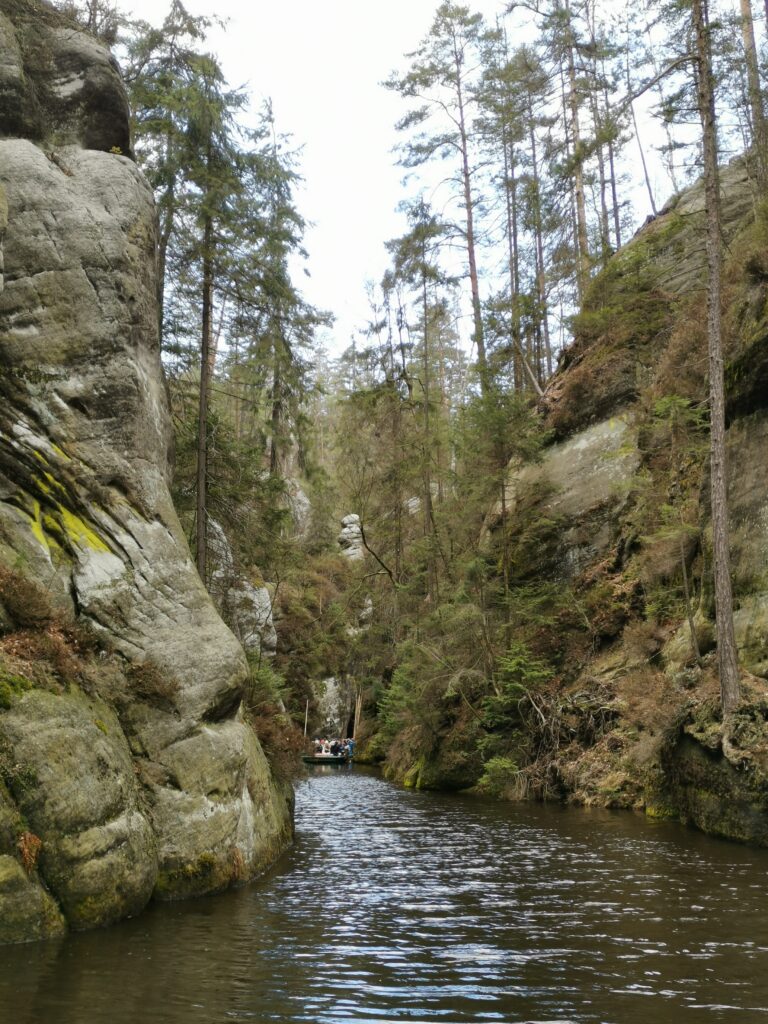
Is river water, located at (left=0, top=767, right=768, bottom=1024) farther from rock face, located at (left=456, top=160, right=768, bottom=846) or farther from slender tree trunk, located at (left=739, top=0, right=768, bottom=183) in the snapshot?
slender tree trunk, located at (left=739, top=0, right=768, bottom=183)

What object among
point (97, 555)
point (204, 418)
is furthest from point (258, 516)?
point (97, 555)

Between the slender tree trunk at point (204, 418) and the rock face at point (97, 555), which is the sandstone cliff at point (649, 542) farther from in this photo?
the slender tree trunk at point (204, 418)

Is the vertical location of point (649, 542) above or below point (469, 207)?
below

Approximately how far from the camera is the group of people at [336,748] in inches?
1426

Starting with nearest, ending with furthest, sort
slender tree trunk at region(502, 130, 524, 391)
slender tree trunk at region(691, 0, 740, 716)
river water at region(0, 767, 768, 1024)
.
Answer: river water at region(0, 767, 768, 1024) < slender tree trunk at region(691, 0, 740, 716) < slender tree trunk at region(502, 130, 524, 391)

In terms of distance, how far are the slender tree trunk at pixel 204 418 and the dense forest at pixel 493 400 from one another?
7 cm

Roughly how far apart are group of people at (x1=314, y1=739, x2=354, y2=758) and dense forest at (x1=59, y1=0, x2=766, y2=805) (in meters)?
2.26

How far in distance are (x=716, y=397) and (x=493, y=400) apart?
844 cm

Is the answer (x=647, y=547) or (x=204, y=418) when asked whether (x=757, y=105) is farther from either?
(x=204, y=418)

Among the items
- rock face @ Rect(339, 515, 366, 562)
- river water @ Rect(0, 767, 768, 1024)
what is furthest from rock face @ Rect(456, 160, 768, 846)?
rock face @ Rect(339, 515, 366, 562)

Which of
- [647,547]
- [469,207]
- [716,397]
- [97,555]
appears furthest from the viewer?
[469,207]

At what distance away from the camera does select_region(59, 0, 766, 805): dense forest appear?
14.7 metres

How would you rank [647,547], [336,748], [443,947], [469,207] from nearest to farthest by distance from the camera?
[443,947] < [647,547] < [469,207] < [336,748]

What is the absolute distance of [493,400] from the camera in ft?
71.7
